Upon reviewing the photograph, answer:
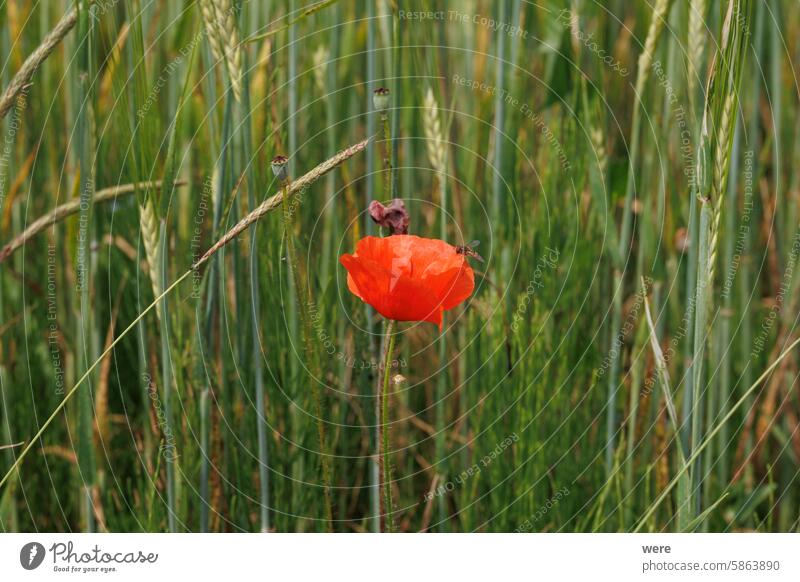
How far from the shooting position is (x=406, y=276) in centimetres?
60

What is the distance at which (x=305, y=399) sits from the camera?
0.76 meters

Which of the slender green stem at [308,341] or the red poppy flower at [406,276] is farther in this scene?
the slender green stem at [308,341]

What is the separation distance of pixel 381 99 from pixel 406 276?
177mm

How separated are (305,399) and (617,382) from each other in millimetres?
290

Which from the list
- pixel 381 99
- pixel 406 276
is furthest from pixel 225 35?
pixel 406 276

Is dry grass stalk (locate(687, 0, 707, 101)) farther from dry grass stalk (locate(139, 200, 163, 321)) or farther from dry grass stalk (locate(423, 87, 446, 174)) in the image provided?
dry grass stalk (locate(139, 200, 163, 321))

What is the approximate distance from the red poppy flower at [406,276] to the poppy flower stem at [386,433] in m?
0.02

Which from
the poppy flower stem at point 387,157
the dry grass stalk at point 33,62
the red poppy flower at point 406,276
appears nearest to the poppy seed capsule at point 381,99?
the poppy flower stem at point 387,157

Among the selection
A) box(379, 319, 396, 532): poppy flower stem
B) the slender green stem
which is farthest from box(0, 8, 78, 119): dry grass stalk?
box(379, 319, 396, 532): poppy flower stem

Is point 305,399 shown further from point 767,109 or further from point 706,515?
point 767,109

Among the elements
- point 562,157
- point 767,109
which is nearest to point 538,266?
point 562,157

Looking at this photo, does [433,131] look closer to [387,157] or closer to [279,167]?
[387,157]

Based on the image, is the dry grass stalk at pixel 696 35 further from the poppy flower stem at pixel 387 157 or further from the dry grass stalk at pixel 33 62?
the dry grass stalk at pixel 33 62

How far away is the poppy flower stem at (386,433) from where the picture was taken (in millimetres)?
631
